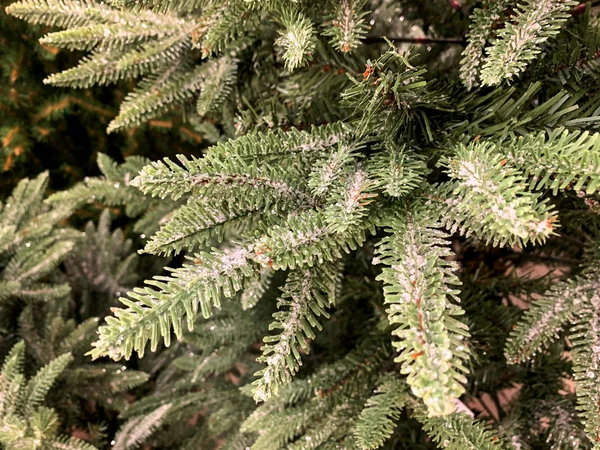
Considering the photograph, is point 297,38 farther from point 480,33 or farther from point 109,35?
point 109,35

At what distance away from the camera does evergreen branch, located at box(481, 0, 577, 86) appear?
346mm

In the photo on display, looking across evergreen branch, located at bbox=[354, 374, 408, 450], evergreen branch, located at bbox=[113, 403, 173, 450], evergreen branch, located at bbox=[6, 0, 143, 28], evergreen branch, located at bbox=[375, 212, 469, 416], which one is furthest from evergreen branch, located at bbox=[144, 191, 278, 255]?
evergreen branch, located at bbox=[113, 403, 173, 450]

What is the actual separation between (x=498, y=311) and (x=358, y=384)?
0.21m

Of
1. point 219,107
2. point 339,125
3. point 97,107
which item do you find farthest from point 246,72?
point 97,107

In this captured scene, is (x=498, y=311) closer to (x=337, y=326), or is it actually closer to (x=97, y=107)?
(x=337, y=326)

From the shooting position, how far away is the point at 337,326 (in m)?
0.74

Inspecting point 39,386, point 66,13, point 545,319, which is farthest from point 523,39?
point 39,386

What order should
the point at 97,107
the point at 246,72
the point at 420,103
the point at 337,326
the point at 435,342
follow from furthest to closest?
the point at 97,107 < the point at 337,326 < the point at 246,72 < the point at 420,103 < the point at 435,342

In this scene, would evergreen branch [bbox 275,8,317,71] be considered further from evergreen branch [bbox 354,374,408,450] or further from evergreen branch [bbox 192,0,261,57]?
evergreen branch [bbox 354,374,408,450]

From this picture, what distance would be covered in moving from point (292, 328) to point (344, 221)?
0.10m

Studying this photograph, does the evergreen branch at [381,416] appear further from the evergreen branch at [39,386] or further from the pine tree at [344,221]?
the evergreen branch at [39,386]

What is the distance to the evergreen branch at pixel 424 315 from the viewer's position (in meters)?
0.24

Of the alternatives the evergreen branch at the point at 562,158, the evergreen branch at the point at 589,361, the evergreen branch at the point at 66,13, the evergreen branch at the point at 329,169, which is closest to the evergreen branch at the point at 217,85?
the evergreen branch at the point at 66,13

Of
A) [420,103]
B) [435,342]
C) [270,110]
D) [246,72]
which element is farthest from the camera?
[246,72]
